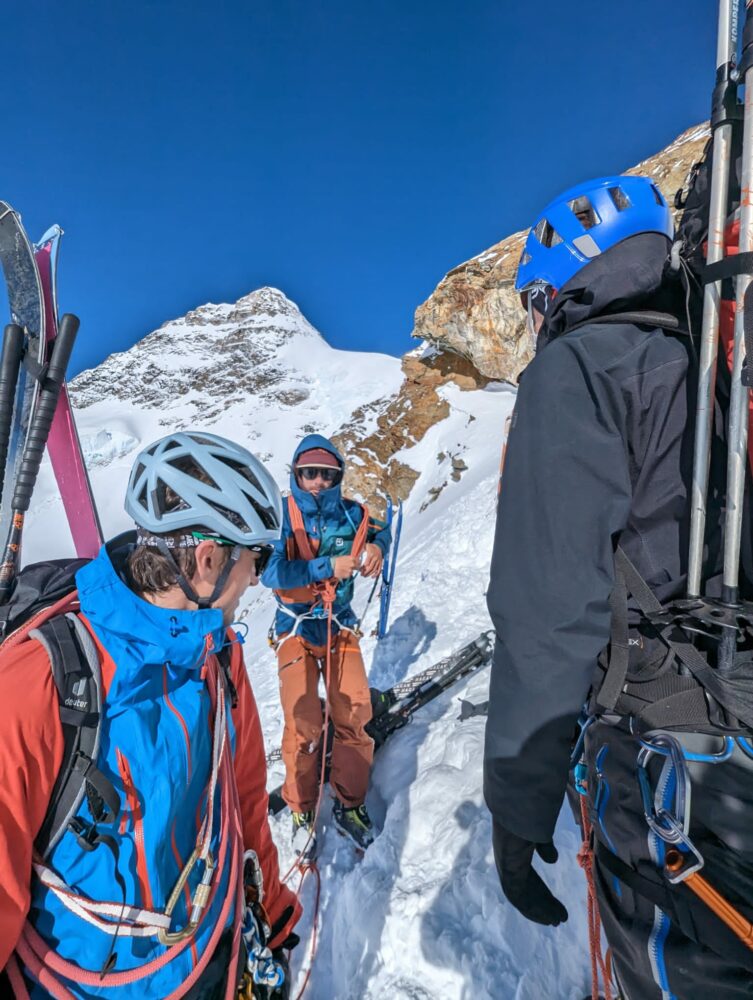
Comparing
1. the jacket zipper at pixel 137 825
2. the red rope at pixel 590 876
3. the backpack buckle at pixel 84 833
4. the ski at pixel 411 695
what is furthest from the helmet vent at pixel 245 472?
the ski at pixel 411 695

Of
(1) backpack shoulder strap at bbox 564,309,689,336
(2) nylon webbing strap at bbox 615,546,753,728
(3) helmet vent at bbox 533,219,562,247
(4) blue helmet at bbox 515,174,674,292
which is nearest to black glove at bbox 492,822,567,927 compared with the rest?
(2) nylon webbing strap at bbox 615,546,753,728

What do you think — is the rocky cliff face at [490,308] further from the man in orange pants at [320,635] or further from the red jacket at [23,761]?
the red jacket at [23,761]

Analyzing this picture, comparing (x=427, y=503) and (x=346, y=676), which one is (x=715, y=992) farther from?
(x=427, y=503)

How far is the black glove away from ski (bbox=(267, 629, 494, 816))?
2.51 metres

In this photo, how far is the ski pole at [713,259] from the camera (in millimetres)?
1250

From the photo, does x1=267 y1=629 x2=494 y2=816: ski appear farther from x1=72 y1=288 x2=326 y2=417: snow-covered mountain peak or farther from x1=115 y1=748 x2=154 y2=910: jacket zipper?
x1=72 y1=288 x2=326 y2=417: snow-covered mountain peak

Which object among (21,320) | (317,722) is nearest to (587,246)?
(21,320)

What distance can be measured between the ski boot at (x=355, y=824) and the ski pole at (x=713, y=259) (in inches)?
127

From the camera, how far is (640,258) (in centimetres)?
148

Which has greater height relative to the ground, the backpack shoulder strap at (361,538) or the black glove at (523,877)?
the backpack shoulder strap at (361,538)

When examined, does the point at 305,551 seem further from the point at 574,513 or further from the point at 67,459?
the point at 574,513

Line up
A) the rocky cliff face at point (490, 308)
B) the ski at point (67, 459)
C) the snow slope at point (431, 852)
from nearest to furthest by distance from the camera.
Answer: the snow slope at point (431, 852) → the ski at point (67, 459) → the rocky cliff face at point (490, 308)

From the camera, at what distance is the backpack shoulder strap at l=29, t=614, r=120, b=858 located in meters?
1.34

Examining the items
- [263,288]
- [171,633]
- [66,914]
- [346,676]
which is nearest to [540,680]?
[171,633]
